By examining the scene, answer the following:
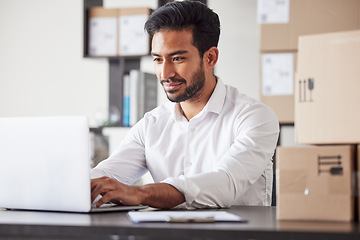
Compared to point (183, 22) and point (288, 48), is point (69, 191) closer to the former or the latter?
point (183, 22)

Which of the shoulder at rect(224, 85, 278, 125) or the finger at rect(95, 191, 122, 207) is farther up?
the shoulder at rect(224, 85, 278, 125)

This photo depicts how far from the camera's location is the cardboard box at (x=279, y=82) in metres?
2.62

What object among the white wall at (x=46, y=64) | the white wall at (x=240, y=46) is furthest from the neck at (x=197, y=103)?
the white wall at (x=46, y=64)

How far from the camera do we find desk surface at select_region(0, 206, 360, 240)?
92cm

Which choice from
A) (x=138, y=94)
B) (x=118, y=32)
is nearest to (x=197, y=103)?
(x=138, y=94)

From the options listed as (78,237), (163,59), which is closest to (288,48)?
(163,59)

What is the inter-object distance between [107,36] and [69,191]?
2.05 meters

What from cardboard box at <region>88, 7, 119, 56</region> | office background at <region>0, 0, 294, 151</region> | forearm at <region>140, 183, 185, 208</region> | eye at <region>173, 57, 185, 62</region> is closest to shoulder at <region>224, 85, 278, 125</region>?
eye at <region>173, 57, 185, 62</region>

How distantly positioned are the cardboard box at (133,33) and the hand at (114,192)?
5.94ft

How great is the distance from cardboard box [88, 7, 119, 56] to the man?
1255 millimetres

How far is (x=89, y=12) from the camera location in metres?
3.22

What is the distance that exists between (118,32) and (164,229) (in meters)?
2.33

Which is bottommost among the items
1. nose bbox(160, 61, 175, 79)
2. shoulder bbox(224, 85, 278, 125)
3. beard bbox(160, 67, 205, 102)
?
shoulder bbox(224, 85, 278, 125)

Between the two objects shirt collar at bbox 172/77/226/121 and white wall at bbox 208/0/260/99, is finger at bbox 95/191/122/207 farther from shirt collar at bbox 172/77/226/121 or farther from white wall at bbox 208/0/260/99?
white wall at bbox 208/0/260/99
